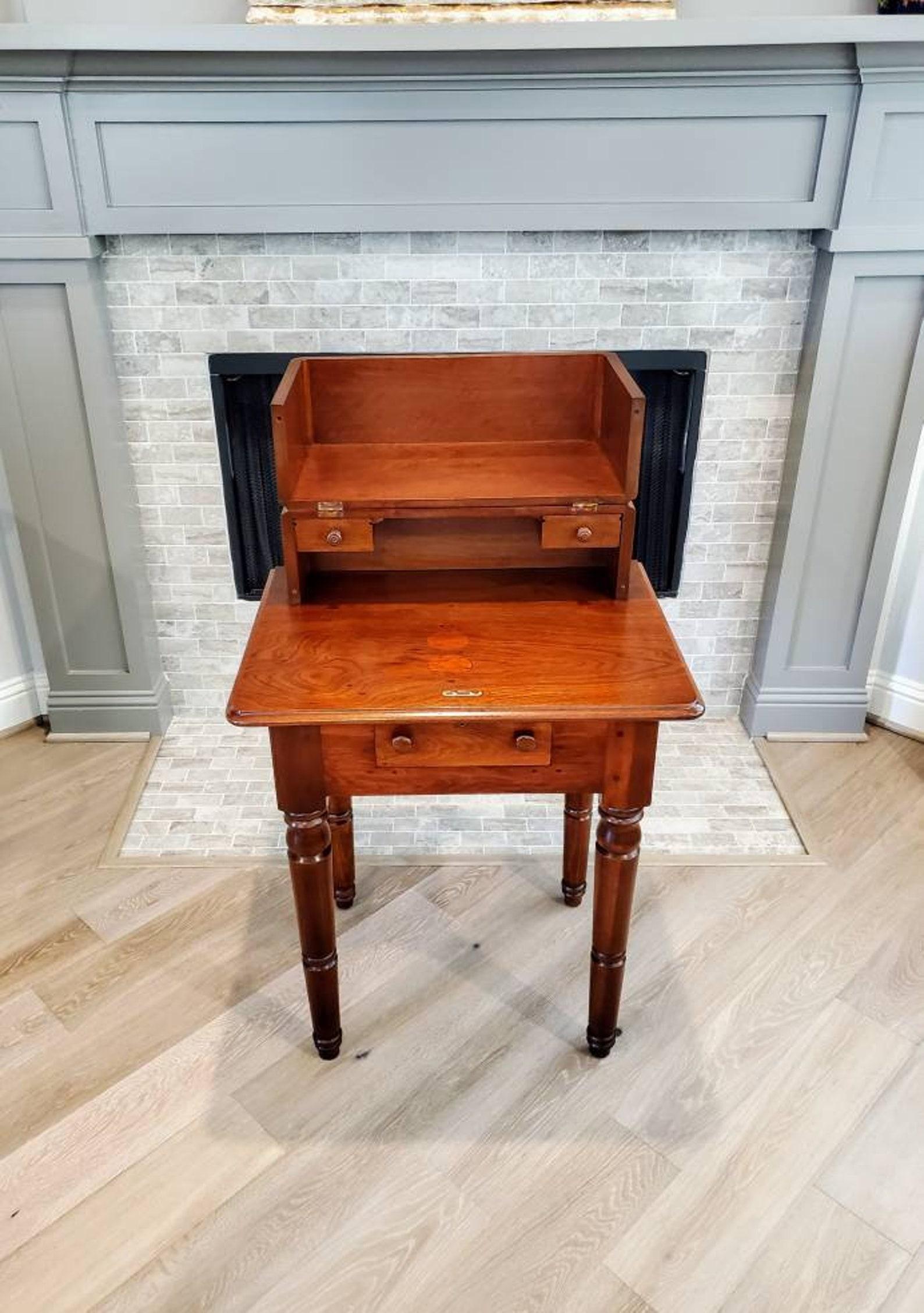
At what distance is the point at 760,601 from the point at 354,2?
1.71 meters

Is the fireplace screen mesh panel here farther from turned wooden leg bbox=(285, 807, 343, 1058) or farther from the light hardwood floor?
turned wooden leg bbox=(285, 807, 343, 1058)

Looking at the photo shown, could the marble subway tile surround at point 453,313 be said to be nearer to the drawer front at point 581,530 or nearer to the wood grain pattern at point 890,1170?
the drawer front at point 581,530

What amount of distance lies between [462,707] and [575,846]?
781 millimetres

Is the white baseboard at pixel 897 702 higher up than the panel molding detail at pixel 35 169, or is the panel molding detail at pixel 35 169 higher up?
the panel molding detail at pixel 35 169

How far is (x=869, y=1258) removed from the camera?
5.01ft

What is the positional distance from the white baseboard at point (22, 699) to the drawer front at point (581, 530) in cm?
173

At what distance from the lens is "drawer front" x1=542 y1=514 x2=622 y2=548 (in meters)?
1.67

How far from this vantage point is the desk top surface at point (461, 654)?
145 cm

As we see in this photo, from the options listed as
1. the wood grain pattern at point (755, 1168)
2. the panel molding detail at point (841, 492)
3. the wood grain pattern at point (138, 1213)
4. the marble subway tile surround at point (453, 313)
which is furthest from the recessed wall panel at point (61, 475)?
the wood grain pattern at point (755, 1168)

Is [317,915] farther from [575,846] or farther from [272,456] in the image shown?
[272,456]

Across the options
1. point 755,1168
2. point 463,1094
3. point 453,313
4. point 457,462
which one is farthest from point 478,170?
point 755,1168

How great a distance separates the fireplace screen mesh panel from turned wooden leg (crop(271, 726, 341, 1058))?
1174 mm

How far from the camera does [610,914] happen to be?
1685 mm

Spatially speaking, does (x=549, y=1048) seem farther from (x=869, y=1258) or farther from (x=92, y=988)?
(x=92, y=988)
